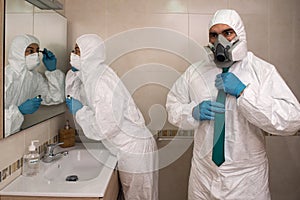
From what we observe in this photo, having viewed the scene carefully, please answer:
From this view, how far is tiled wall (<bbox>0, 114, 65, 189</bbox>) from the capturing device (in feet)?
3.82

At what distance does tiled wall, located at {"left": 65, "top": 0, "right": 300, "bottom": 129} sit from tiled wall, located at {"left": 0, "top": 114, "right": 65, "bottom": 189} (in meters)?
0.71

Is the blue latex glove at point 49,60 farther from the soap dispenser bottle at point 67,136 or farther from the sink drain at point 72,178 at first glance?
the sink drain at point 72,178

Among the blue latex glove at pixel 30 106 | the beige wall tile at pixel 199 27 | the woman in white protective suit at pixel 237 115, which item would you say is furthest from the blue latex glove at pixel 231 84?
the blue latex glove at pixel 30 106

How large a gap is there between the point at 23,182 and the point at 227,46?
43.8 inches

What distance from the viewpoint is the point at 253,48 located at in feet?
6.68

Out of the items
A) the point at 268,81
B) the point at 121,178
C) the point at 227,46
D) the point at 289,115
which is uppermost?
the point at 227,46

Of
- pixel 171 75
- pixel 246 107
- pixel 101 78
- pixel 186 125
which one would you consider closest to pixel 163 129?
pixel 171 75

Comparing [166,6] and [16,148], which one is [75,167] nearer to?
[16,148]

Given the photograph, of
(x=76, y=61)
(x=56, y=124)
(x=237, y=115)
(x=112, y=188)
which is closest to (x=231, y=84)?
(x=237, y=115)

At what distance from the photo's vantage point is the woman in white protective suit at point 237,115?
129 cm

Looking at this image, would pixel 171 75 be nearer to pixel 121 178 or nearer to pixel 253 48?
pixel 253 48

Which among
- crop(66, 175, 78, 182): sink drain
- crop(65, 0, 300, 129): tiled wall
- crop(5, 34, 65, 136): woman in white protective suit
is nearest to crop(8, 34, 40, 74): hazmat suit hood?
crop(5, 34, 65, 136): woman in white protective suit

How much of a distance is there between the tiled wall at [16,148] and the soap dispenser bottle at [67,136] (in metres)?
0.19

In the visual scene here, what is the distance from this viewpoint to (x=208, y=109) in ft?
4.63
